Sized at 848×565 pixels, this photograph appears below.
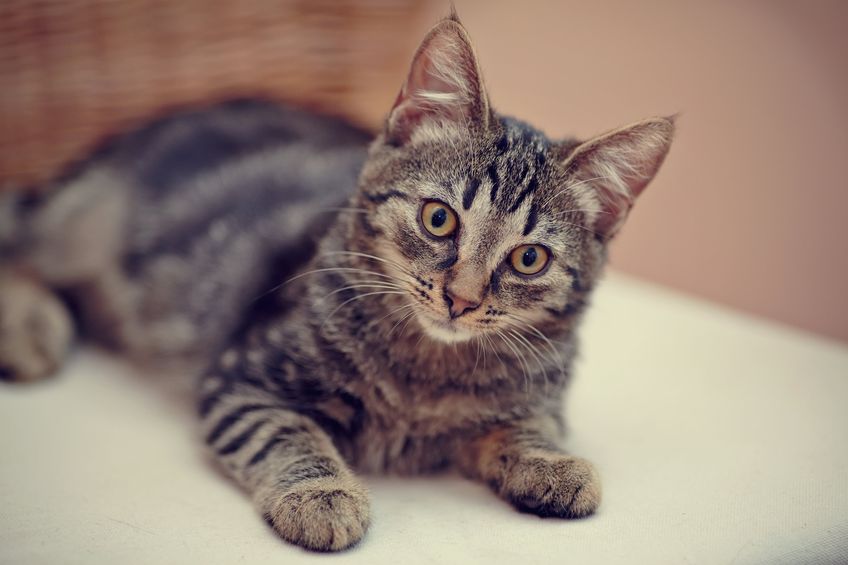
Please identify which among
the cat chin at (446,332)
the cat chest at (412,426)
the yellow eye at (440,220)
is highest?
the yellow eye at (440,220)

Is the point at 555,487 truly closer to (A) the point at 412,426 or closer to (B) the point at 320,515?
(A) the point at 412,426

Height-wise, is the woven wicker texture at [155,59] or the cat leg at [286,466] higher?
the woven wicker texture at [155,59]

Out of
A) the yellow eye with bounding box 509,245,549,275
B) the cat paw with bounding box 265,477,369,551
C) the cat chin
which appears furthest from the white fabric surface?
the yellow eye with bounding box 509,245,549,275

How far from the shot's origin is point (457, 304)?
121cm

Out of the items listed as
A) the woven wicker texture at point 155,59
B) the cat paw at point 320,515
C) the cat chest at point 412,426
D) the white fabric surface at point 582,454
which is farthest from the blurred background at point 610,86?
the cat paw at point 320,515

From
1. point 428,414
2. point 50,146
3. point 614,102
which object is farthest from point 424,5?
point 428,414

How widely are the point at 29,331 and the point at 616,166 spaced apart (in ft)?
4.20

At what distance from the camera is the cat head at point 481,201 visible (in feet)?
4.05

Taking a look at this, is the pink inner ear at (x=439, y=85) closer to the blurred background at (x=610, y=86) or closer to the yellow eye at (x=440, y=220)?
the yellow eye at (x=440, y=220)

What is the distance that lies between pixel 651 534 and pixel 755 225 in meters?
1.61

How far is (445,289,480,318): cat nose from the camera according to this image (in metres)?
1.21

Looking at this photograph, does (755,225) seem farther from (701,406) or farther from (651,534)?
(651,534)

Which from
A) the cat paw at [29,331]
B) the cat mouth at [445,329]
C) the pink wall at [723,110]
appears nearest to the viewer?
the cat mouth at [445,329]

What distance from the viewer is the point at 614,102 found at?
8.10 feet
